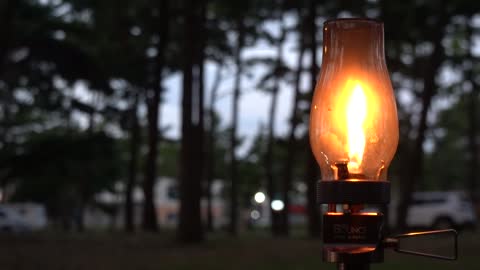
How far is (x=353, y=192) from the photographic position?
8.59ft

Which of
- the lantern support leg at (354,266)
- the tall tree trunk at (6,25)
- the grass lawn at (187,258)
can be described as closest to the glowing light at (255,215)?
the tall tree trunk at (6,25)

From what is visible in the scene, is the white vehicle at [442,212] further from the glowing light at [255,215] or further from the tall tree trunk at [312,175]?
the glowing light at [255,215]

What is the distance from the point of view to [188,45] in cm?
2053

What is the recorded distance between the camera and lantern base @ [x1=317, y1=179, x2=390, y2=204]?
2613mm

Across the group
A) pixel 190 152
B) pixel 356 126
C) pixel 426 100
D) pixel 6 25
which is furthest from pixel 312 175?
pixel 356 126

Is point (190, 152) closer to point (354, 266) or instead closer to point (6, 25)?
point (6, 25)

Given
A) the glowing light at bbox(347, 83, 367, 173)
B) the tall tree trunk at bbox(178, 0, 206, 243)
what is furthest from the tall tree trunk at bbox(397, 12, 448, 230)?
the glowing light at bbox(347, 83, 367, 173)

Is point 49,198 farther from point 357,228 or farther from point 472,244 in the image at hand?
point 357,228

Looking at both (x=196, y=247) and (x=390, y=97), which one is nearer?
(x=390, y=97)

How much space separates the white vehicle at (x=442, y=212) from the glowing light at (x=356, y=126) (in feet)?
97.8

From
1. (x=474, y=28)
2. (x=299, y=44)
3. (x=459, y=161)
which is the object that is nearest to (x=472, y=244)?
(x=474, y=28)

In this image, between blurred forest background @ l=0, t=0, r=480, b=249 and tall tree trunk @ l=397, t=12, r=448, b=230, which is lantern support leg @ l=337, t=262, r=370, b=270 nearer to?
blurred forest background @ l=0, t=0, r=480, b=249

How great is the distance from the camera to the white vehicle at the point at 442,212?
3197cm

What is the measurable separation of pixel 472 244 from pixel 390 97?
15.2 metres
